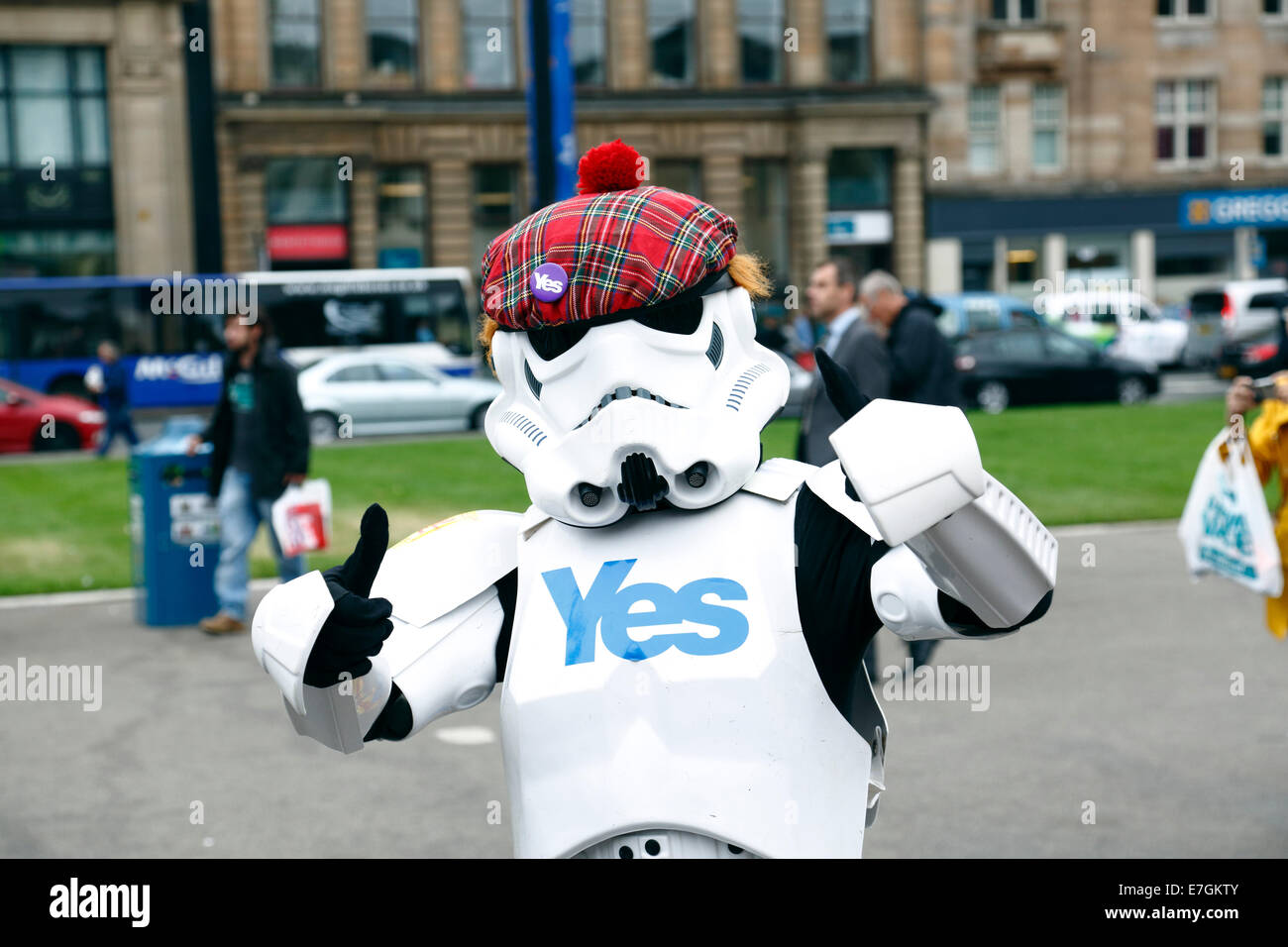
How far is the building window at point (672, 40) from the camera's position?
36500 millimetres

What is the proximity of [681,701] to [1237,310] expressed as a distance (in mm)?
28638

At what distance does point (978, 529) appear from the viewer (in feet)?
7.64

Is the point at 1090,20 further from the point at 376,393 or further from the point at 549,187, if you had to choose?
the point at 549,187

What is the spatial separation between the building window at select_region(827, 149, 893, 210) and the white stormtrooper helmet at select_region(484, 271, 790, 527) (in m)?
35.1

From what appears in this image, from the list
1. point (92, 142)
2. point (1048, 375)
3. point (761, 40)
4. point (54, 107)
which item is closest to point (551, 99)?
point (1048, 375)

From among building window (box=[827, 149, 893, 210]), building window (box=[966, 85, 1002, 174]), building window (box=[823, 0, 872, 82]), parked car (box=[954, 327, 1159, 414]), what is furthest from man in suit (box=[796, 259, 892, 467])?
building window (box=[966, 85, 1002, 174])

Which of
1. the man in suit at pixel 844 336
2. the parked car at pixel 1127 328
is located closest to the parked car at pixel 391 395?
the parked car at pixel 1127 328

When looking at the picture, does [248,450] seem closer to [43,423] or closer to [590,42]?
[43,423]

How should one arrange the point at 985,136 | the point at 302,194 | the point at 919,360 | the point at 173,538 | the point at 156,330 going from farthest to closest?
the point at 985,136, the point at 302,194, the point at 156,330, the point at 173,538, the point at 919,360

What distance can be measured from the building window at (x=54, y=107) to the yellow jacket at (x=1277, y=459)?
30356 mm

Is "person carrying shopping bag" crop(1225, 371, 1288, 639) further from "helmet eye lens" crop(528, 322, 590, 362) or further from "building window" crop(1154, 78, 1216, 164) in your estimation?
"building window" crop(1154, 78, 1216, 164)

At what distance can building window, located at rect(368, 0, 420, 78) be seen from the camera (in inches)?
1379

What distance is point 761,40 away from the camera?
3691cm

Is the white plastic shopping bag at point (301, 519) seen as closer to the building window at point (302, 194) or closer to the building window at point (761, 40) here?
the building window at point (302, 194)
